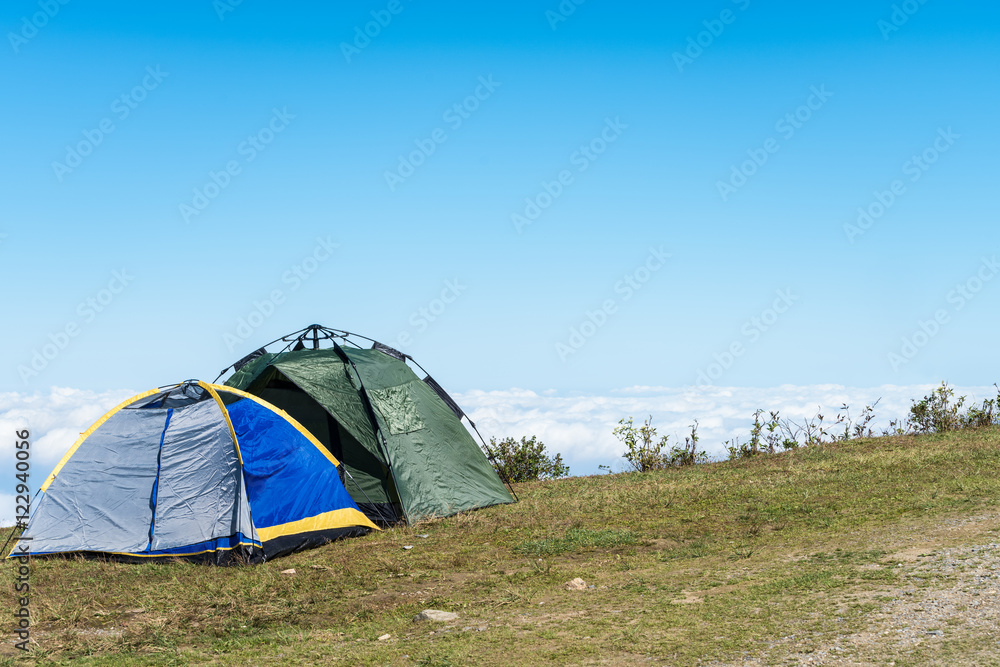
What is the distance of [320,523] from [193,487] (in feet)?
6.20

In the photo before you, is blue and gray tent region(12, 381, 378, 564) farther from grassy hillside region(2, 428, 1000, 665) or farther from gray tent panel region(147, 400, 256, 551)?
grassy hillside region(2, 428, 1000, 665)

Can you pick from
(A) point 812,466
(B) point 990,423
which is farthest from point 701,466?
(B) point 990,423

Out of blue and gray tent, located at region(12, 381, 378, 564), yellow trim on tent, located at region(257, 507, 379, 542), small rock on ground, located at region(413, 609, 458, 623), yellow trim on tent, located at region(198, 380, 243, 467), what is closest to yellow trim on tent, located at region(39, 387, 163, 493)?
blue and gray tent, located at region(12, 381, 378, 564)

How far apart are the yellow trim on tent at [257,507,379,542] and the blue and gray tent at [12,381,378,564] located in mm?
16

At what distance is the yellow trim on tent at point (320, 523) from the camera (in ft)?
39.5

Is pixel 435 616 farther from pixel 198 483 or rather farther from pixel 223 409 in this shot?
pixel 223 409

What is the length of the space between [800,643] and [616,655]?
1.49 m

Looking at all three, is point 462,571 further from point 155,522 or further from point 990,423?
point 990,423

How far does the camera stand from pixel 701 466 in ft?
63.0

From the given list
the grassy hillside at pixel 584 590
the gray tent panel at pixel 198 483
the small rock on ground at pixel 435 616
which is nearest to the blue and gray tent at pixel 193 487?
the gray tent panel at pixel 198 483

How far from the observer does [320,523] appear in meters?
12.7

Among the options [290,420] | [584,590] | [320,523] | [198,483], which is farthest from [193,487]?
[584,590]

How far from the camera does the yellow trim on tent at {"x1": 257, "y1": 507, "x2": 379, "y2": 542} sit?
39.5 ft

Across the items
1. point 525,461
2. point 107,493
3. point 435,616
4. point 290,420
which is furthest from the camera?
point 525,461
